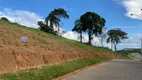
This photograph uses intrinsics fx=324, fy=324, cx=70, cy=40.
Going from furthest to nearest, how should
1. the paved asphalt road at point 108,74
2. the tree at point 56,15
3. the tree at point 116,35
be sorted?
the tree at point 116,35 < the tree at point 56,15 < the paved asphalt road at point 108,74

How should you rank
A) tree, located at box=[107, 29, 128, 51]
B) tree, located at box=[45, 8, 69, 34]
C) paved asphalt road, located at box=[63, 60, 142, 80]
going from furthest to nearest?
1. tree, located at box=[107, 29, 128, 51]
2. tree, located at box=[45, 8, 69, 34]
3. paved asphalt road, located at box=[63, 60, 142, 80]

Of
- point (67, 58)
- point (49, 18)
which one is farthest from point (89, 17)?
point (67, 58)

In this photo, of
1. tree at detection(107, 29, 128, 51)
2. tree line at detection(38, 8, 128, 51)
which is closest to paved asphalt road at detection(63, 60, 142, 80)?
tree line at detection(38, 8, 128, 51)

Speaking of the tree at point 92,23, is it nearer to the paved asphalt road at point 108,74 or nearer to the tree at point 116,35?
the tree at point 116,35

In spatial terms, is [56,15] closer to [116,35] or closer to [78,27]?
[78,27]

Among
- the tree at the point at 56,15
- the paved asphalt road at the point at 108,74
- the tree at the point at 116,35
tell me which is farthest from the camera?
the tree at the point at 116,35

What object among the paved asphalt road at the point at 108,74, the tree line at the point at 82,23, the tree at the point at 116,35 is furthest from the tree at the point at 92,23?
the paved asphalt road at the point at 108,74

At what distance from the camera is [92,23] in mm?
89062

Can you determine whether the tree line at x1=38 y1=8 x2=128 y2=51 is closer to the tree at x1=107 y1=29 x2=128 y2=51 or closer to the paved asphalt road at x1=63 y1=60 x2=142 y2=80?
the tree at x1=107 y1=29 x2=128 y2=51

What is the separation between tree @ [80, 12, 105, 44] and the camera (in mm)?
89188

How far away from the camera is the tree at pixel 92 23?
8919cm

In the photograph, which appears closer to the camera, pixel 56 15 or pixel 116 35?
pixel 56 15

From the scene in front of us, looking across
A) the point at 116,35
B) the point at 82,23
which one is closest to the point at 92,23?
the point at 82,23

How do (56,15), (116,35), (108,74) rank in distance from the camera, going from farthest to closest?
(116,35)
(56,15)
(108,74)
